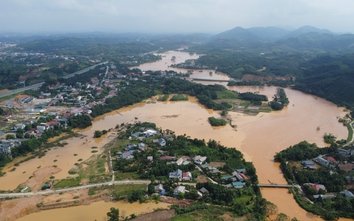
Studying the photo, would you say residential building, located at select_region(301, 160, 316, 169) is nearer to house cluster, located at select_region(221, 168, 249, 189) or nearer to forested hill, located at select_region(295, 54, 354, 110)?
house cluster, located at select_region(221, 168, 249, 189)

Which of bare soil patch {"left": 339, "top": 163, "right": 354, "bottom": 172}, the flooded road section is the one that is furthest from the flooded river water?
bare soil patch {"left": 339, "top": 163, "right": 354, "bottom": 172}

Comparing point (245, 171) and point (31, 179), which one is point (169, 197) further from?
point (31, 179)

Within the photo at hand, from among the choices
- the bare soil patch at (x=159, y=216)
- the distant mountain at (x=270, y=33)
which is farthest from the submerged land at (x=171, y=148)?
the distant mountain at (x=270, y=33)

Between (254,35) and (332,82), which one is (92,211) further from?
(254,35)

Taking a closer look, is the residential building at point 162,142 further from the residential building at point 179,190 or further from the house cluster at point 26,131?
the house cluster at point 26,131

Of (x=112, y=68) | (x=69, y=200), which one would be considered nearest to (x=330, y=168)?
(x=69, y=200)

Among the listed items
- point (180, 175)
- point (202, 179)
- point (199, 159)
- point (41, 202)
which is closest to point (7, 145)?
point (41, 202)
